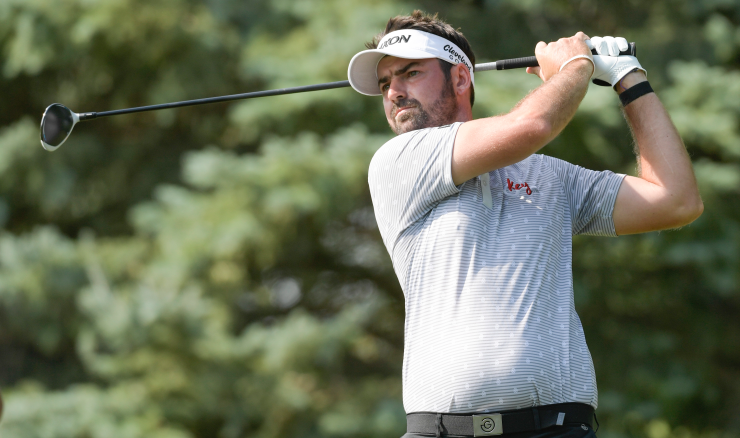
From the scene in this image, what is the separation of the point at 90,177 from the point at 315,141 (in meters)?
2.94

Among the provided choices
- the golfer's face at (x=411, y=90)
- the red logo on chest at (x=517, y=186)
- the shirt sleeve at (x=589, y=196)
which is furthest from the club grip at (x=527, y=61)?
the red logo on chest at (x=517, y=186)

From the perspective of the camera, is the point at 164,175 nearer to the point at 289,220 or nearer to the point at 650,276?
the point at 289,220

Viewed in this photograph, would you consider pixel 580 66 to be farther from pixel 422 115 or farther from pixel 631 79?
pixel 422 115

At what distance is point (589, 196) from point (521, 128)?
1.45ft

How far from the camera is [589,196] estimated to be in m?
2.44

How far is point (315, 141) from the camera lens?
20.4 feet

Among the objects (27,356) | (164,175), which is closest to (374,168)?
(164,175)

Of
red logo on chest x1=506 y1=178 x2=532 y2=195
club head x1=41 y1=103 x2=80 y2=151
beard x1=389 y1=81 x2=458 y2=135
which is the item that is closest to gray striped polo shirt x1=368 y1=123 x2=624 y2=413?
red logo on chest x1=506 y1=178 x2=532 y2=195

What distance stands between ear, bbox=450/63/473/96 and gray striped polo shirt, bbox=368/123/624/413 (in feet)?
1.29

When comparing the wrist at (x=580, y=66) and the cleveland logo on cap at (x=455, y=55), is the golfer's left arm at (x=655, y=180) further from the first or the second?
the cleveland logo on cap at (x=455, y=55)

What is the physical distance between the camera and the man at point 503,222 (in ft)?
6.63

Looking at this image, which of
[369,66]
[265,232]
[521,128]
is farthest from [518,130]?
[265,232]

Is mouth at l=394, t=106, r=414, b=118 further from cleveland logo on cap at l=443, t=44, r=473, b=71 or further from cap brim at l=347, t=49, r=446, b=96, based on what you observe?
cleveland logo on cap at l=443, t=44, r=473, b=71

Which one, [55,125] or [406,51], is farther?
[55,125]
